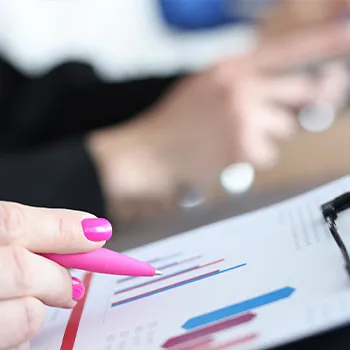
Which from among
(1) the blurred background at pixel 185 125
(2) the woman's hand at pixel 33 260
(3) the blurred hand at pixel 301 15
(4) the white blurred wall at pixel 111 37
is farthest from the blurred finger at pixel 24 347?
(4) the white blurred wall at pixel 111 37

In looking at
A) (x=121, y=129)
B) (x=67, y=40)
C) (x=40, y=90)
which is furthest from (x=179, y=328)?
(x=67, y=40)

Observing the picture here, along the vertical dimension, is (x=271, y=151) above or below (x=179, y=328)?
above

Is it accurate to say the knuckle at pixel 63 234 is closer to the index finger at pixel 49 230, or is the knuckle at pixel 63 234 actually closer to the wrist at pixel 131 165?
the index finger at pixel 49 230

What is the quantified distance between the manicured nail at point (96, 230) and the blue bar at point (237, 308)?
67mm

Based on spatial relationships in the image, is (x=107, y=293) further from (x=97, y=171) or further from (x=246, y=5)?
(x=246, y=5)

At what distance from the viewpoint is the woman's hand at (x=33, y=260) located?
329 mm

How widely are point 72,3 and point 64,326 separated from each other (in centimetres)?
106

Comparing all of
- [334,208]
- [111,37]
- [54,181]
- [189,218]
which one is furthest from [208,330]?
[111,37]

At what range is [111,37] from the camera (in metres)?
1.38

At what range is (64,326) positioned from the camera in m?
0.36

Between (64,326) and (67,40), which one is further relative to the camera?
(67,40)

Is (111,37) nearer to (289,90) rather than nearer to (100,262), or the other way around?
(289,90)

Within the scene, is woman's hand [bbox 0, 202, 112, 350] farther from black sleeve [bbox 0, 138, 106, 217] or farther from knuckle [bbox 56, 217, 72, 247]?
black sleeve [bbox 0, 138, 106, 217]

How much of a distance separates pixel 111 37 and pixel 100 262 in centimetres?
109
